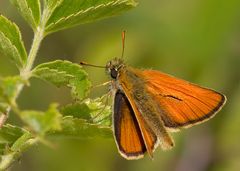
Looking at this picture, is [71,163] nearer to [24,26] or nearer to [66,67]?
[24,26]

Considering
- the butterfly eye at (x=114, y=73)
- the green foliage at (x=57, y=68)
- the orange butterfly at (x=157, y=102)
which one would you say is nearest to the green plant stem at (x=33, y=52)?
the green foliage at (x=57, y=68)

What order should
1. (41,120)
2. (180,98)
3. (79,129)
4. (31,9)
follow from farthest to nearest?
(180,98) → (31,9) → (79,129) → (41,120)

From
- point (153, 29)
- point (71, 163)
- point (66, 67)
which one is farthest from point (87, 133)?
point (153, 29)

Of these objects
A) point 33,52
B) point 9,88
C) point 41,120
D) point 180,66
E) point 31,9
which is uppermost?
point 180,66

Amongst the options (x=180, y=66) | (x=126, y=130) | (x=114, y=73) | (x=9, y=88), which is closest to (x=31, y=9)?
(x=9, y=88)

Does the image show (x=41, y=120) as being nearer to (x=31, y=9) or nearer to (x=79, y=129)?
(x=79, y=129)

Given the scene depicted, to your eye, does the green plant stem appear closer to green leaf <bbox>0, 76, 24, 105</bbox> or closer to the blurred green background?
green leaf <bbox>0, 76, 24, 105</bbox>
